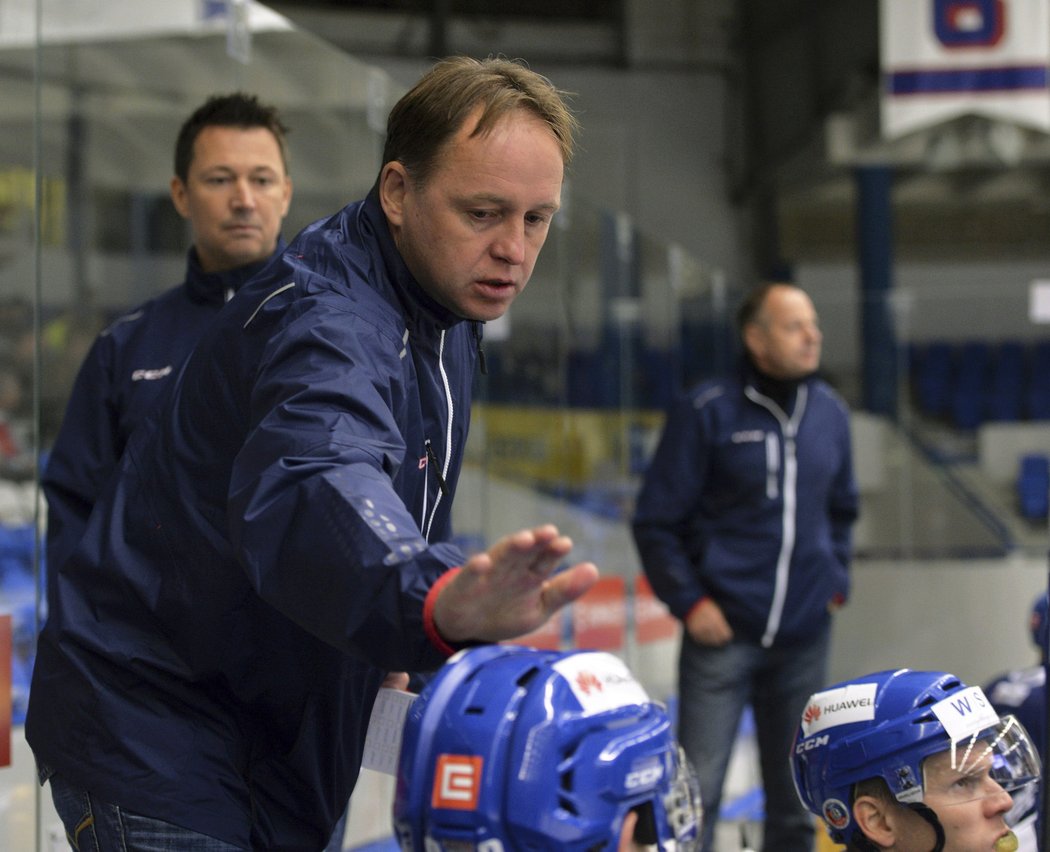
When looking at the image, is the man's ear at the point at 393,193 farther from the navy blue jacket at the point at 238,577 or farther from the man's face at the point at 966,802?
the man's face at the point at 966,802

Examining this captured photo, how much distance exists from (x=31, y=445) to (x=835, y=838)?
2042 mm

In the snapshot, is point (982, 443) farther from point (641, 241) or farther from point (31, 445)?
point (31, 445)

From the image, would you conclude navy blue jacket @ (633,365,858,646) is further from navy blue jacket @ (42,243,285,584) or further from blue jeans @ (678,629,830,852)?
navy blue jacket @ (42,243,285,584)

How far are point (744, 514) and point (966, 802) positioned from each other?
2.08 metres

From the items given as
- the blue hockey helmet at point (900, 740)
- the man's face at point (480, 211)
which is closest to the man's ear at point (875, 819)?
the blue hockey helmet at point (900, 740)

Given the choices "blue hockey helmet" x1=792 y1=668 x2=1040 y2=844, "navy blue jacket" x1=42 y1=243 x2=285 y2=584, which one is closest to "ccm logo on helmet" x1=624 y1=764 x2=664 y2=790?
"blue hockey helmet" x1=792 y1=668 x2=1040 y2=844

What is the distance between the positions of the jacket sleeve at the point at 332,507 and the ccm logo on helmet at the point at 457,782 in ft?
0.32

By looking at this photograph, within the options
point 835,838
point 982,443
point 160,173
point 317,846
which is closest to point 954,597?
point 982,443

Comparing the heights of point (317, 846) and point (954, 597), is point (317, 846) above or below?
above

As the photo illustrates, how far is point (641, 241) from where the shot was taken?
8.26m

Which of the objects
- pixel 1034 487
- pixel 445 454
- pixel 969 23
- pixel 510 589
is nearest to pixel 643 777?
pixel 510 589

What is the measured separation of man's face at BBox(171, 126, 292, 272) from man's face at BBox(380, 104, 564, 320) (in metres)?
1.18

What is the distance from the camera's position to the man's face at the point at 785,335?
4.18m

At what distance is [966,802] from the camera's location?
6.86 feet
